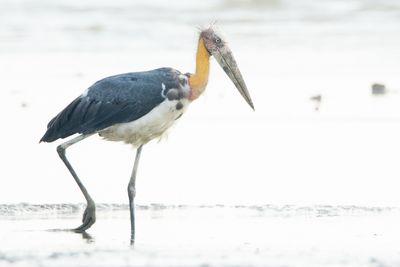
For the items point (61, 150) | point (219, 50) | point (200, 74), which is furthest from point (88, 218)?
point (219, 50)

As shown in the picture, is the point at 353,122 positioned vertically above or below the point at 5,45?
below

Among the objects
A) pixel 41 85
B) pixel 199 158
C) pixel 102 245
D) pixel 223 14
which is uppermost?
pixel 223 14

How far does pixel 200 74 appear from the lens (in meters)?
9.77

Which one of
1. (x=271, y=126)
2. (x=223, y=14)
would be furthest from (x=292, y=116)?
(x=223, y=14)

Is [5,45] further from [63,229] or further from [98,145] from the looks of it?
[63,229]

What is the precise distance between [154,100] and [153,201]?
38.9 inches

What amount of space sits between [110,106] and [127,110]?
12 centimetres

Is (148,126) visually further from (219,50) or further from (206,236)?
(206,236)

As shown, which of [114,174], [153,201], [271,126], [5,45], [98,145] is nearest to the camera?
[153,201]

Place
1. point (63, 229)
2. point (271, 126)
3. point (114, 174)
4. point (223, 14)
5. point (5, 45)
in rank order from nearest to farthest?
1. point (63, 229)
2. point (114, 174)
3. point (271, 126)
4. point (5, 45)
5. point (223, 14)

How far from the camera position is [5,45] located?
62.2 feet

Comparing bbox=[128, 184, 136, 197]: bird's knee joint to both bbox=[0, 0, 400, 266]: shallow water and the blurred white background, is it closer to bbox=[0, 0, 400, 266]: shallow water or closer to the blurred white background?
bbox=[0, 0, 400, 266]: shallow water

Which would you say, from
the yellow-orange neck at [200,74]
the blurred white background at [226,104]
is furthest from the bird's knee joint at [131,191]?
the yellow-orange neck at [200,74]

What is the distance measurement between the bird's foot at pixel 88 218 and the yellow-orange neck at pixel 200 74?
3.51 feet
